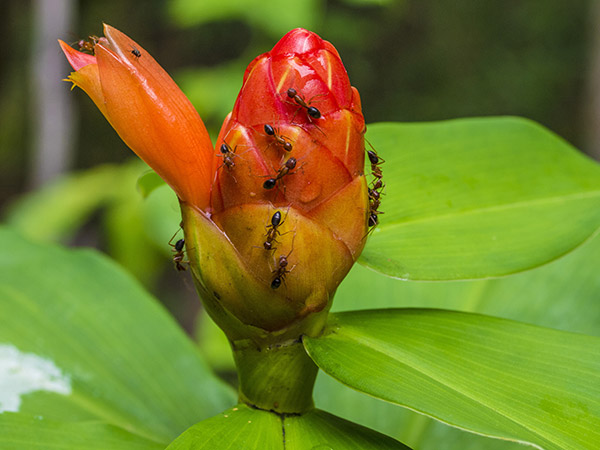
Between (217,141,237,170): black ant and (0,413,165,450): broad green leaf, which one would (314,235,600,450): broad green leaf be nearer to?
(0,413,165,450): broad green leaf

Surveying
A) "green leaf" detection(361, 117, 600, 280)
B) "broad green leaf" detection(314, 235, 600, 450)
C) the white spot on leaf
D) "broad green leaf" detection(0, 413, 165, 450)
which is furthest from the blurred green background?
"broad green leaf" detection(0, 413, 165, 450)

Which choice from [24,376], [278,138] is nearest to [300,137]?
[278,138]

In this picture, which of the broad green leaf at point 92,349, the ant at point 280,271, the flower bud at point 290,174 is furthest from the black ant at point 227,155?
the broad green leaf at point 92,349

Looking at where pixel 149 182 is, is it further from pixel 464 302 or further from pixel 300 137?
pixel 464 302

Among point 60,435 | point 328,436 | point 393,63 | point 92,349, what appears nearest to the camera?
point 328,436

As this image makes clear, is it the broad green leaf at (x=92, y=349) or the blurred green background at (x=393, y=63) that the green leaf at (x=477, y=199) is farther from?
the blurred green background at (x=393, y=63)

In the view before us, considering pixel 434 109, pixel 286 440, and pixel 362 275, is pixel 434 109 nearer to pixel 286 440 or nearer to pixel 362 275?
pixel 362 275
